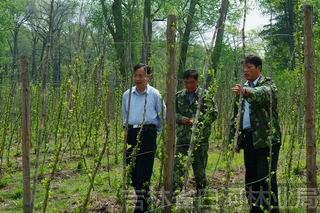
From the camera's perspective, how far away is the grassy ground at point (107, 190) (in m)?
4.75

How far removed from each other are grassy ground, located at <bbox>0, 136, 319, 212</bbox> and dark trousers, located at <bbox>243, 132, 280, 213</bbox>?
183 mm

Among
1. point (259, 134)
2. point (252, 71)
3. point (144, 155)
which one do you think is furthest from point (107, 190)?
point (252, 71)

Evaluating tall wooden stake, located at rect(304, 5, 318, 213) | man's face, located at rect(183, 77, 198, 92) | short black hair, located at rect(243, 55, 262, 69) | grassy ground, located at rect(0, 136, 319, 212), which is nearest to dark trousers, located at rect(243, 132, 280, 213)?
grassy ground, located at rect(0, 136, 319, 212)

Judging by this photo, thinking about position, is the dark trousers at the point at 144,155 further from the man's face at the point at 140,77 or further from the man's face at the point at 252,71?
the man's face at the point at 252,71

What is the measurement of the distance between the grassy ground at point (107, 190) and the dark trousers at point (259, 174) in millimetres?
183

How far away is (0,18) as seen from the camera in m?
26.8

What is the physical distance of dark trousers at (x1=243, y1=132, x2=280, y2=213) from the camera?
4102mm

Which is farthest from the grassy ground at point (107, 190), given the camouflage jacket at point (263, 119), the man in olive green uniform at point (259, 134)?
the camouflage jacket at point (263, 119)

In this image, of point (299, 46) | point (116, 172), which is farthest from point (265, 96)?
point (116, 172)

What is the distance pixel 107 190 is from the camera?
6.29 m

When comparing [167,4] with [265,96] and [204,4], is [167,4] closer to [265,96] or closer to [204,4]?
[204,4]

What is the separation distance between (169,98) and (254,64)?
975 mm

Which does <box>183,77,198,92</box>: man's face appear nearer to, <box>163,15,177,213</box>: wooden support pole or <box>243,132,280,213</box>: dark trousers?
<box>243,132,280,213</box>: dark trousers

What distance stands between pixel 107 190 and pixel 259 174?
2734 mm
